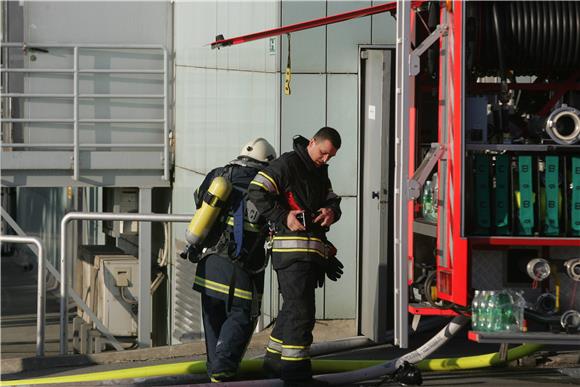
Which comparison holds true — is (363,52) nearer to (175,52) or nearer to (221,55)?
(221,55)

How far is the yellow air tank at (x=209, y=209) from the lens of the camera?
25.6 ft

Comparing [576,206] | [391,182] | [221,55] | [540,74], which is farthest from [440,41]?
[221,55]

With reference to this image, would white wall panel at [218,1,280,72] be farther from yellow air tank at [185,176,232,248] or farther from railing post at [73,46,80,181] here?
yellow air tank at [185,176,232,248]

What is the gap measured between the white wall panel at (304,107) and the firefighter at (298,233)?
7.58 ft

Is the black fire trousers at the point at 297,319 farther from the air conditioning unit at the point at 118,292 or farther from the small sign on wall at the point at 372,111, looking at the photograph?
the air conditioning unit at the point at 118,292

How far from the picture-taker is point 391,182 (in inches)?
396

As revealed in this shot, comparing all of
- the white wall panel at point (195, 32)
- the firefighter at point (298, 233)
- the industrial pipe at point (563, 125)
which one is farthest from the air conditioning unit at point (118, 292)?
the industrial pipe at point (563, 125)

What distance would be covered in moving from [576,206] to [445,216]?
856 mm

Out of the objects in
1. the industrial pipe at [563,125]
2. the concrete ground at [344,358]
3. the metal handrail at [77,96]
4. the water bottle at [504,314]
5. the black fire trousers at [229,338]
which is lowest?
the concrete ground at [344,358]

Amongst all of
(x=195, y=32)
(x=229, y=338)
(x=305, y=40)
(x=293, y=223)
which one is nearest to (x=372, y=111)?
(x=305, y=40)

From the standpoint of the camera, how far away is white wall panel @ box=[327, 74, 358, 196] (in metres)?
10.3

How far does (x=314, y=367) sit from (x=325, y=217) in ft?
4.56

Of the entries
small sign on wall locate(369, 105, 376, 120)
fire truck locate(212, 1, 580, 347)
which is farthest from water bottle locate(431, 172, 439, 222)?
small sign on wall locate(369, 105, 376, 120)

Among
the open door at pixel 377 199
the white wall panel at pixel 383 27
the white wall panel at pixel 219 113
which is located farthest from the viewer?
the white wall panel at pixel 219 113
